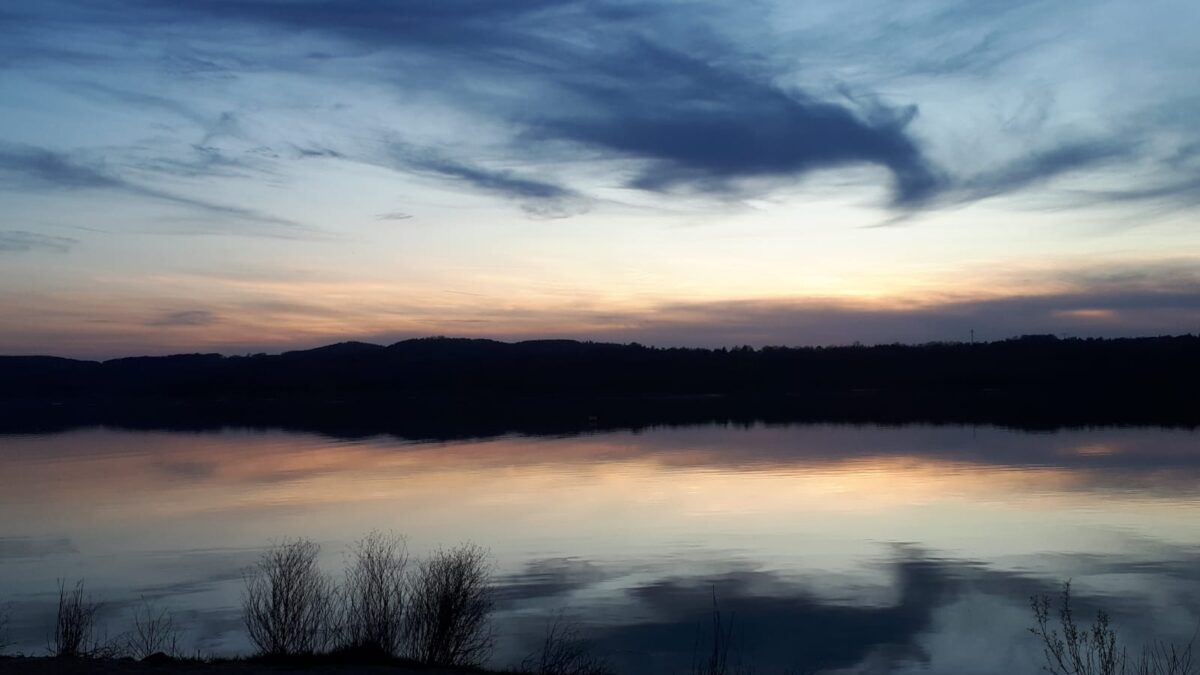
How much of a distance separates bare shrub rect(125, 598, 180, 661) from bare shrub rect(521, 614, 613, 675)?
4.14 metres

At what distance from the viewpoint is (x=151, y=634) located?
485 inches

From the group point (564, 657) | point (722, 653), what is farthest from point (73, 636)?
point (722, 653)

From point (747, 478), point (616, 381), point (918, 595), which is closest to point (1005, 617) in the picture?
point (918, 595)

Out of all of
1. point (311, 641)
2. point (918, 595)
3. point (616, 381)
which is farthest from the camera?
point (616, 381)

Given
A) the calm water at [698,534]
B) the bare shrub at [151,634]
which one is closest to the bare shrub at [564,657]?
the calm water at [698,534]

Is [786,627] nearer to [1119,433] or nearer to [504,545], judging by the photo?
[504,545]

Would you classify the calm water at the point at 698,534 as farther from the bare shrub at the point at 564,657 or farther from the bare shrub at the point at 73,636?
the bare shrub at the point at 73,636

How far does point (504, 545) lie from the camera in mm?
21312

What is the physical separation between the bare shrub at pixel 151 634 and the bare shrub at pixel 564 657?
13.6ft

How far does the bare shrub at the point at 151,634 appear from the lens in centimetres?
1255

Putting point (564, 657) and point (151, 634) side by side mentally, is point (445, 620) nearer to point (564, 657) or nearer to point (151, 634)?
point (564, 657)

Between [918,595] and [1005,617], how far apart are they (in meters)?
1.66

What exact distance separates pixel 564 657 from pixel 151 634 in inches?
200

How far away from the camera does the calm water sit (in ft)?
46.6
